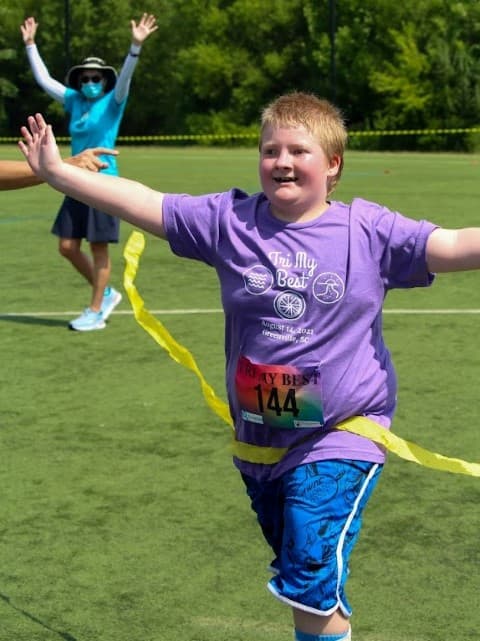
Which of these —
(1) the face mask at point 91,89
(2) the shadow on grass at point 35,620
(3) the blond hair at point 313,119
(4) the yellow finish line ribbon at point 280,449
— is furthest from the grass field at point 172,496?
(1) the face mask at point 91,89

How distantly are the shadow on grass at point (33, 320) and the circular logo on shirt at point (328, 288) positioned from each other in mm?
6357

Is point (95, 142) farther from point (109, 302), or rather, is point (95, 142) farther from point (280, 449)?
point (280, 449)

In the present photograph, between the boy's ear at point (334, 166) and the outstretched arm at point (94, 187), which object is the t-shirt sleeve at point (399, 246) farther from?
the outstretched arm at point (94, 187)

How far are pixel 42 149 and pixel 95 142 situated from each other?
5.98m

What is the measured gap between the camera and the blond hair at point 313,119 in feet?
11.7

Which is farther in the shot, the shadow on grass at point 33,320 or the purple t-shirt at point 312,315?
the shadow on grass at point 33,320

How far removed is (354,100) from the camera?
5147 cm

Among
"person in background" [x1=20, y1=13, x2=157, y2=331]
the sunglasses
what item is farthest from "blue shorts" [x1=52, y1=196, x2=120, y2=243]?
the sunglasses

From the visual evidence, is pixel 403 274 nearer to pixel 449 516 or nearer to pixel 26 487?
pixel 449 516

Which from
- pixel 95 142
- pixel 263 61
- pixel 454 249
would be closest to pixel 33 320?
pixel 95 142

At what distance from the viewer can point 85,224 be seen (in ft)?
31.8

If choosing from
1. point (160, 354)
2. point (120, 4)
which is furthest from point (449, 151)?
point (160, 354)

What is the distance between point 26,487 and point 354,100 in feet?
155

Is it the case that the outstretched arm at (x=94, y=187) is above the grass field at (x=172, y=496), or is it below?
above
